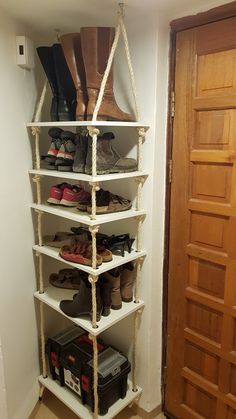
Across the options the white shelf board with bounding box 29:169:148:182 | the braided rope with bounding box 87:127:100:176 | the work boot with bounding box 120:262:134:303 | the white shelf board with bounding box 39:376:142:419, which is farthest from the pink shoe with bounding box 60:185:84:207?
the white shelf board with bounding box 39:376:142:419

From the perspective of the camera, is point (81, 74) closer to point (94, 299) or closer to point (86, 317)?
point (94, 299)

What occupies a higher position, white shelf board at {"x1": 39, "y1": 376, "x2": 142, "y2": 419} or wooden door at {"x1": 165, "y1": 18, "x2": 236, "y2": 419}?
wooden door at {"x1": 165, "y1": 18, "x2": 236, "y2": 419}

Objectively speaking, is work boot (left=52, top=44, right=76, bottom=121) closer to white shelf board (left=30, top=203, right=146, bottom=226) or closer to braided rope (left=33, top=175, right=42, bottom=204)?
braided rope (left=33, top=175, right=42, bottom=204)

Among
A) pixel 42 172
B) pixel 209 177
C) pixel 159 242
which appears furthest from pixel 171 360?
pixel 42 172

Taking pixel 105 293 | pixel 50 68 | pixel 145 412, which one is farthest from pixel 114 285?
pixel 50 68

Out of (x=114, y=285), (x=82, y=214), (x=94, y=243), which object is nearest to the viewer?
(x=94, y=243)

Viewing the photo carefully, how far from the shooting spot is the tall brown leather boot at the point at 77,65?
4.77 feet

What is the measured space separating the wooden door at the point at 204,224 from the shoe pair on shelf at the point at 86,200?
0.27 m

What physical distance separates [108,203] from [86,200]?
0.17 metres

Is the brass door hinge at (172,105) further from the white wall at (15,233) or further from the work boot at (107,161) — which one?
the white wall at (15,233)

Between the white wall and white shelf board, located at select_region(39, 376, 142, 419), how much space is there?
5.3 inches

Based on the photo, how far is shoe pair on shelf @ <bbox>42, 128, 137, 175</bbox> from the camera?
1.48 m

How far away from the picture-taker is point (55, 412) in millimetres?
1924

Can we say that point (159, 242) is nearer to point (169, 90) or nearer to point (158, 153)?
point (158, 153)
